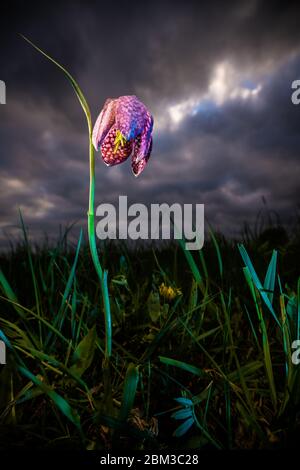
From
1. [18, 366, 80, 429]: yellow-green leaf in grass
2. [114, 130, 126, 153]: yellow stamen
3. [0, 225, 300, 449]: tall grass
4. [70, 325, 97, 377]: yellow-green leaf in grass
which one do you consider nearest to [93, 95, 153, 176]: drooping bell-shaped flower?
[114, 130, 126, 153]: yellow stamen

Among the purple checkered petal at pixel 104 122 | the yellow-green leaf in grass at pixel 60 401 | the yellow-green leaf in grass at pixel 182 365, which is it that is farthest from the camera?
the purple checkered petal at pixel 104 122

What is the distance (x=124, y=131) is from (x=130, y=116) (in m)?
0.05

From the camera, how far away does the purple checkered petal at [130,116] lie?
1043mm

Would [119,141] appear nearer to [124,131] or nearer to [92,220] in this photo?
[124,131]

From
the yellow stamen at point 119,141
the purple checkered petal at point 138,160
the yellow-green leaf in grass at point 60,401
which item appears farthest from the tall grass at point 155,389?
the yellow stamen at point 119,141

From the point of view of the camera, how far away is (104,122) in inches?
42.3

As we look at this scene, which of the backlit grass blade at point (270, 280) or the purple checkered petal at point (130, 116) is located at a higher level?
the purple checkered petal at point (130, 116)

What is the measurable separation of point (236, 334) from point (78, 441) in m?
0.72

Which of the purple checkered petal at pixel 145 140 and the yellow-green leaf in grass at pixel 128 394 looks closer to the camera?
the yellow-green leaf in grass at pixel 128 394

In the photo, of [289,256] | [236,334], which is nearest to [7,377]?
[236,334]

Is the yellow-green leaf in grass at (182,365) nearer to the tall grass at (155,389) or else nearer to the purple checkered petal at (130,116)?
the tall grass at (155,389)

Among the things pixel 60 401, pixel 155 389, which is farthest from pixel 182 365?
pixel 60 401

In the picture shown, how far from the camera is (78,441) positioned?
2.87 feet
